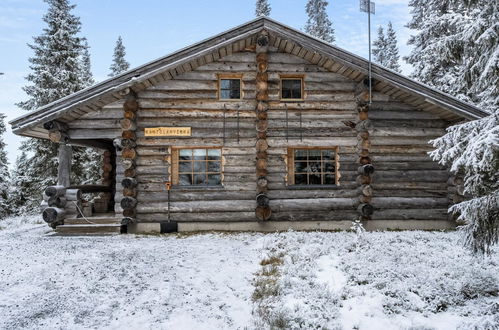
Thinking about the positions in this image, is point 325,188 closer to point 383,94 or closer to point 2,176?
point 383,94

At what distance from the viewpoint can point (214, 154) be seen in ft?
33.2

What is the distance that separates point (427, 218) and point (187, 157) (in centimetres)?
866

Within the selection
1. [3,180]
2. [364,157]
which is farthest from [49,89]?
[364,157]

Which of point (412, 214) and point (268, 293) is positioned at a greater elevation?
point (412, 214)

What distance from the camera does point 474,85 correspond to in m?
5.40

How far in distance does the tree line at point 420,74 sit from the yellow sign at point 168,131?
24.1ft

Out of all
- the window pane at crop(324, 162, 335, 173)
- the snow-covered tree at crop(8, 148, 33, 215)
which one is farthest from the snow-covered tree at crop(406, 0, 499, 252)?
the snow-covered tree at crop(8, 148, 33, 215)

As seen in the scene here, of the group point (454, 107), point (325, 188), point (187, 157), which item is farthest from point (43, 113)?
point (454, 107)

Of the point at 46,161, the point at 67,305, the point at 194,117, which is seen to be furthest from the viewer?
the point at 46,161

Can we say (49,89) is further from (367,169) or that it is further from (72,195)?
(367,169)

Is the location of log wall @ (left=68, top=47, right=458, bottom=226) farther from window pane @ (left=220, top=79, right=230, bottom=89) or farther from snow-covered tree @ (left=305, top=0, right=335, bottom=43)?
snow-covered tree @ (left=305, top=0, right=335, bottom=43)

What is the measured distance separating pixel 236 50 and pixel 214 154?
3.77 meters

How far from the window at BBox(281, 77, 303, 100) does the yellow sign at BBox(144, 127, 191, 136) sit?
143 inches

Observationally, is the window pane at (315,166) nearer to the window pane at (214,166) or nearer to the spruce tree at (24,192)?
the window pane at (214,166)
